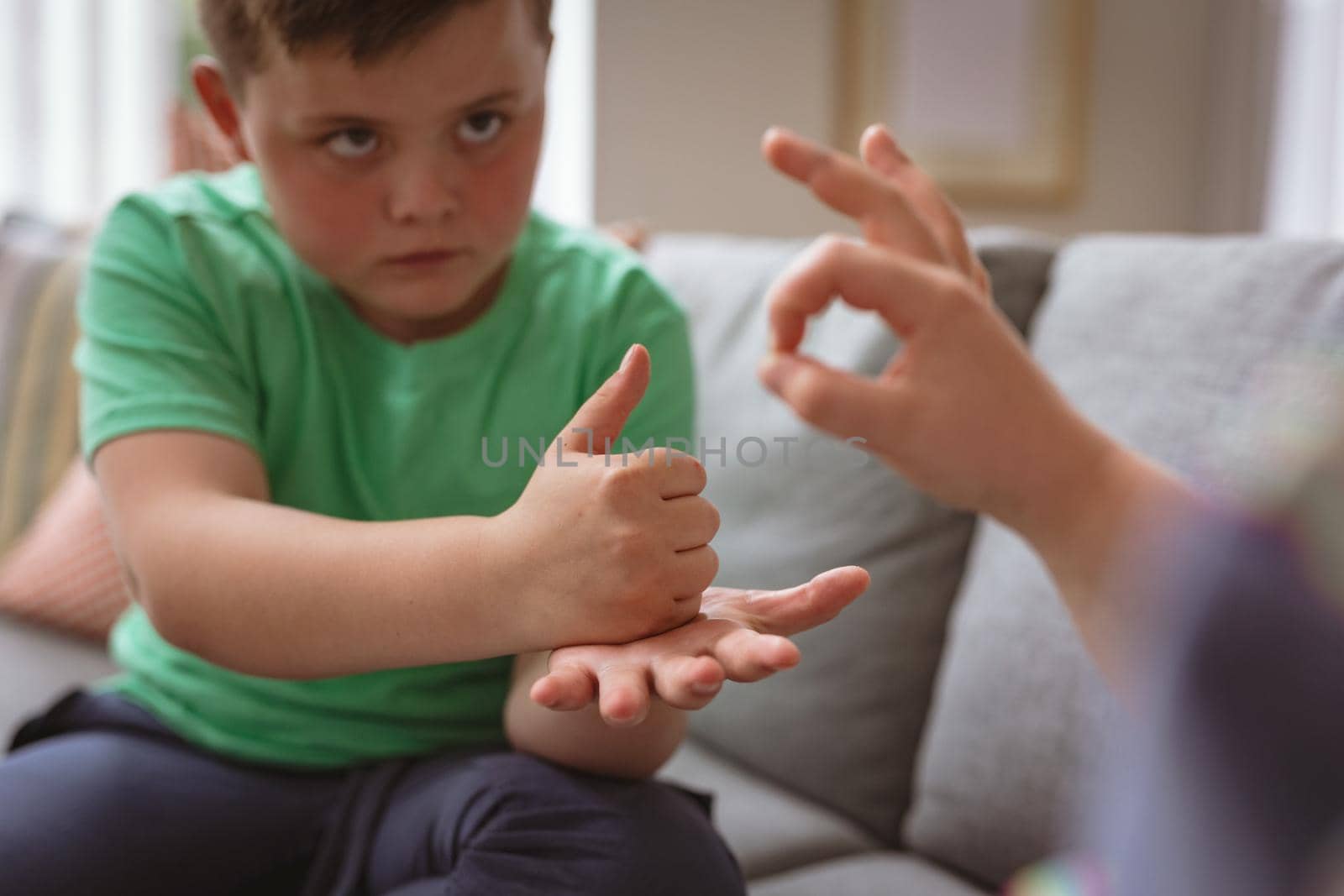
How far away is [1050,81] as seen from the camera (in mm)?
2430

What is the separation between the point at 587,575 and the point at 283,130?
0.84 ft

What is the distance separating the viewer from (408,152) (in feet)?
1.62

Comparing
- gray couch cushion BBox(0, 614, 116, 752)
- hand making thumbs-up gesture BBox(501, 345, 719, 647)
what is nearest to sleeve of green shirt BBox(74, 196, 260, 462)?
hand making thumbs-up gesture BBox(501, 345, 719, 647)

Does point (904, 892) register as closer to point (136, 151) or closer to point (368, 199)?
point (368, 199)

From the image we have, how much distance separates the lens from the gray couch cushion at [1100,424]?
73 centimetres

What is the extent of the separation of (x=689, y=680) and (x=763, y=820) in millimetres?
514

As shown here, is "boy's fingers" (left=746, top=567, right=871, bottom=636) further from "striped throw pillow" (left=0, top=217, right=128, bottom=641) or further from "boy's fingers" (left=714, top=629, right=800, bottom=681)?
"striped throw pillow" (left=0, top=217, right=128, bottom=641)

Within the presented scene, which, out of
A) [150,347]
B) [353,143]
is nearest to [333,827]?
[150,347]

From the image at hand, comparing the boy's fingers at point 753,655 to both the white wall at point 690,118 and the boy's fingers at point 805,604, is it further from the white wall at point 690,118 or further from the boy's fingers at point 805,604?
the white wall at point 690,118

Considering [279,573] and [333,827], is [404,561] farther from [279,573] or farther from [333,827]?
[333,827]

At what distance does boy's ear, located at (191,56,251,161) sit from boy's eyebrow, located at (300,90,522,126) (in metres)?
0.09

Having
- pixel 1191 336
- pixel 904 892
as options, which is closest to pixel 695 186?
pixel 1191 336

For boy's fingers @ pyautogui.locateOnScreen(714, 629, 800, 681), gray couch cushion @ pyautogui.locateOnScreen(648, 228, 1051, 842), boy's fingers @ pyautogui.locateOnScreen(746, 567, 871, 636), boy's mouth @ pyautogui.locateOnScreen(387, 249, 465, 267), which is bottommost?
gray couch cushion @ pyautogui.locateOnScreen(648, 228, 1051, 842)

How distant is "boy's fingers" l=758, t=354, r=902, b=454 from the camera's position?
1.44 feet
